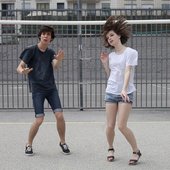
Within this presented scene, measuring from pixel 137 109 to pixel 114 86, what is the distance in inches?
177

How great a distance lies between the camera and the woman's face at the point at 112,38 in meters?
6.20

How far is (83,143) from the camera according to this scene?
746 centimetres

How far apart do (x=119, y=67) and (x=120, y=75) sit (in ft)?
0.32

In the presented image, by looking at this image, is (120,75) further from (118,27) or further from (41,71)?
(41,71)

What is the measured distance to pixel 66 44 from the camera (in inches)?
402

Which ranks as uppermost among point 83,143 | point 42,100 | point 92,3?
point 92,3

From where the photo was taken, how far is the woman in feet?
19.9

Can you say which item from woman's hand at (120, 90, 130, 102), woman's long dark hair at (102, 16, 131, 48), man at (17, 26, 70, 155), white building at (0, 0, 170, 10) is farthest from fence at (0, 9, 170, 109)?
white building at (0, 0, 170, 10)

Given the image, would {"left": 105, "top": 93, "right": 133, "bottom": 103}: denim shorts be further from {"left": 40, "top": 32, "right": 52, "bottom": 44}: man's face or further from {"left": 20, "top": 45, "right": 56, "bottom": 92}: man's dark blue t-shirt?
{"left": 40, "top": 32, "right": 52, "bottom": 44}: man's face

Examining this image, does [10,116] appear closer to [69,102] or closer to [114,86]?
[69,102]

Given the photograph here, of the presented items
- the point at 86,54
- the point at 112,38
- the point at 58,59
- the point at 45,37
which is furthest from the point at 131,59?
the point at 86,54

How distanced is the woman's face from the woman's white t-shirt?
14cm

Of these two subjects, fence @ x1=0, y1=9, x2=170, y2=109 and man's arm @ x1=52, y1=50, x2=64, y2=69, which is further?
fence @ x1=0, y1=9, x2=170, y2=109

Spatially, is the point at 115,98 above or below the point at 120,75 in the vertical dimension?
below
